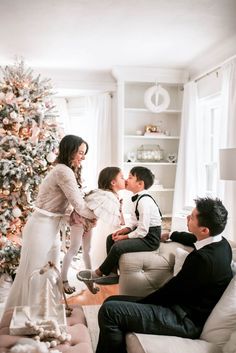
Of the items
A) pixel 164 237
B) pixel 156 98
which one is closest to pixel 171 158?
pixel 156 98

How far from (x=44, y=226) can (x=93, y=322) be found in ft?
3.53

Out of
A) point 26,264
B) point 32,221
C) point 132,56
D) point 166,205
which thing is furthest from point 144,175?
point 166,205

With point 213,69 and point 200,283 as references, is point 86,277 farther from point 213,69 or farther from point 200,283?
point 213,69

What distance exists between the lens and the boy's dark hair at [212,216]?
207cm

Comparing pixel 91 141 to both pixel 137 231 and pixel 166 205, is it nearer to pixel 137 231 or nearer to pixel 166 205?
pixel 166 205

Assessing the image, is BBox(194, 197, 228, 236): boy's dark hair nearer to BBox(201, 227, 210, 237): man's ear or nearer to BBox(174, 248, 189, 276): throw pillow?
BBox(201, 227, 210, 237): man's ear

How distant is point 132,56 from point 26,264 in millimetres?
2726

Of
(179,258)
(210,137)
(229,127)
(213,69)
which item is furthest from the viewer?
(210,137)

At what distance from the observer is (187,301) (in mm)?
2066

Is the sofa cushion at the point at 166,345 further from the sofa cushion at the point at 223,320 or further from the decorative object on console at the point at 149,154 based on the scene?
the decorative object on console at the point at 149,154

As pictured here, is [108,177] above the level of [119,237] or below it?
above

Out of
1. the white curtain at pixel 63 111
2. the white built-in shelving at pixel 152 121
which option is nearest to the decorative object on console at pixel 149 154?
the white built-in shelving at pixel 152 121

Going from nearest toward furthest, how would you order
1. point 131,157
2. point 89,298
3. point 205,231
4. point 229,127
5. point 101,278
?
point 205,231, point 101,278, point 229,127, point 89,298, point 131,157

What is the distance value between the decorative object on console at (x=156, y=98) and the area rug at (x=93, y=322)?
2621mm
